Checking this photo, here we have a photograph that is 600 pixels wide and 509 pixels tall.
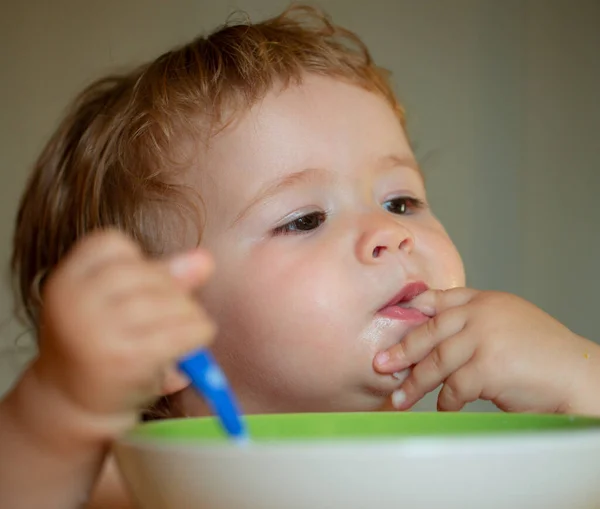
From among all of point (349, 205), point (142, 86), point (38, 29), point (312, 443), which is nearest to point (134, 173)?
point (142, 86)

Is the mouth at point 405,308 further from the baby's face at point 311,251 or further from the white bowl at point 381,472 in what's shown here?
the white bowl at point 381,472

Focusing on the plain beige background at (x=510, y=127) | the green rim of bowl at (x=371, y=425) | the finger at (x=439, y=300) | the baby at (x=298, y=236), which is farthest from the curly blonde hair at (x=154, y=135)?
the plain beige background at (x=510, y=127)

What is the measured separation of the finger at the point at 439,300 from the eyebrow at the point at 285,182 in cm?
16

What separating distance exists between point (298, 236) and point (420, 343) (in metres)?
0.17

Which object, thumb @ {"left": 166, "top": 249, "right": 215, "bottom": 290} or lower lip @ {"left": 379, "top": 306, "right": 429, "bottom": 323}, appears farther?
lower lip @ {"left": 379, "top": 306, "right": 429, "bottom": 323}

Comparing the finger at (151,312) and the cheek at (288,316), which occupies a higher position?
the finger at (151,312)

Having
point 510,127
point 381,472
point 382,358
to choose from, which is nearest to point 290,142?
point 382,358

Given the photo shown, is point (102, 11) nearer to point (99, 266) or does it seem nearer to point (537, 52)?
point (537, 52)

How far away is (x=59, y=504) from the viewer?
57 centimetres

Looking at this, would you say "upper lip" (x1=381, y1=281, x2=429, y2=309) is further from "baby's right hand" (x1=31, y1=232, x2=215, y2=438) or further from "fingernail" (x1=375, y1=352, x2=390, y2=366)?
"baby's right hand" (x1=31, y1=232, x2=215, y2=438)

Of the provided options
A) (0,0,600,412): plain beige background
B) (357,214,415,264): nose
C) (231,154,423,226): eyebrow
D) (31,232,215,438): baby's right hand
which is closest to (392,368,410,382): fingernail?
(357,214,415,264): nose

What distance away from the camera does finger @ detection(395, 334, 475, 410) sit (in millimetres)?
816

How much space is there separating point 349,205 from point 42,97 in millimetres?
1000

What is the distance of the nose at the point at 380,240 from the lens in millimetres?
848
